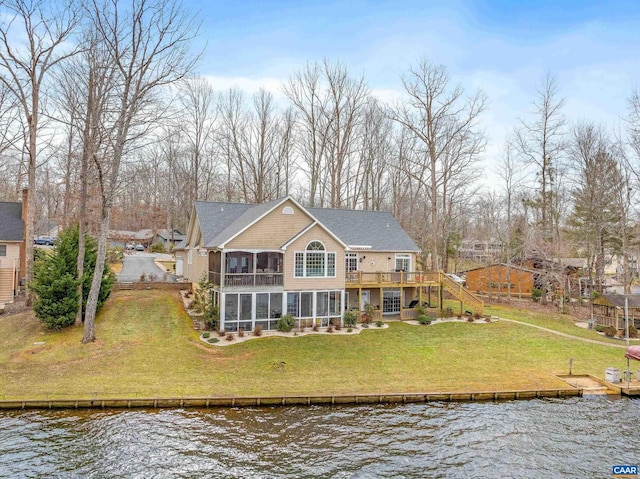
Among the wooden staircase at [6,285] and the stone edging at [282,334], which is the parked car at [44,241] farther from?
the stone edging at [282,334]

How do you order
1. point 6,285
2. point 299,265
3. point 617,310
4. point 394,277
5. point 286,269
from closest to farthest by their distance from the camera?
point 286,269 → point 299,265 → point 617,310 → point 6,285 → point 394,277

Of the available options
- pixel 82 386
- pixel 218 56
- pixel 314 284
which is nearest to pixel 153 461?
pixel 82 386

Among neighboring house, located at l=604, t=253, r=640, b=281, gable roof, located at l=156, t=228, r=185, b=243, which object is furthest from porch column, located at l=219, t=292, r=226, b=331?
gable roof, located at l=156, t=228, r=185, b=243

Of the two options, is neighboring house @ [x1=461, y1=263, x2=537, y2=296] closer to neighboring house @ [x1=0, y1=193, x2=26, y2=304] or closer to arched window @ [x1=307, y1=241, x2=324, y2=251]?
arched window @ [x1=307, y1=241, x2=324, y2=251]

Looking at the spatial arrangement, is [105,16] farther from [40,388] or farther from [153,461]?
[153,461]

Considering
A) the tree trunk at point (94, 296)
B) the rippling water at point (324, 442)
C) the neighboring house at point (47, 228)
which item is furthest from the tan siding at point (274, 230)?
the neighboring house at point (47, 228)

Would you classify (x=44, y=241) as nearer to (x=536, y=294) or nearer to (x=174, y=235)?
(x=174, y=235)

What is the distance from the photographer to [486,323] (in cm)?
2617

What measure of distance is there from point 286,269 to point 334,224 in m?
7.50

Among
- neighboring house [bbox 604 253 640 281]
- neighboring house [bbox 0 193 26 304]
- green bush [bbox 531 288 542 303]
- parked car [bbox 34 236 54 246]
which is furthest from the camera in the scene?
parked car [bbox 34 236 54 246]

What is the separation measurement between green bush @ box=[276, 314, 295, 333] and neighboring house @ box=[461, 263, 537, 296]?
2356cm

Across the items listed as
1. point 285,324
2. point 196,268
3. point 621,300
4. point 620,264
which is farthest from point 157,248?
point 620,264

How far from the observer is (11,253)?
2730cm

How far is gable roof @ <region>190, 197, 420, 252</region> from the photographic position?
25.4 metres
